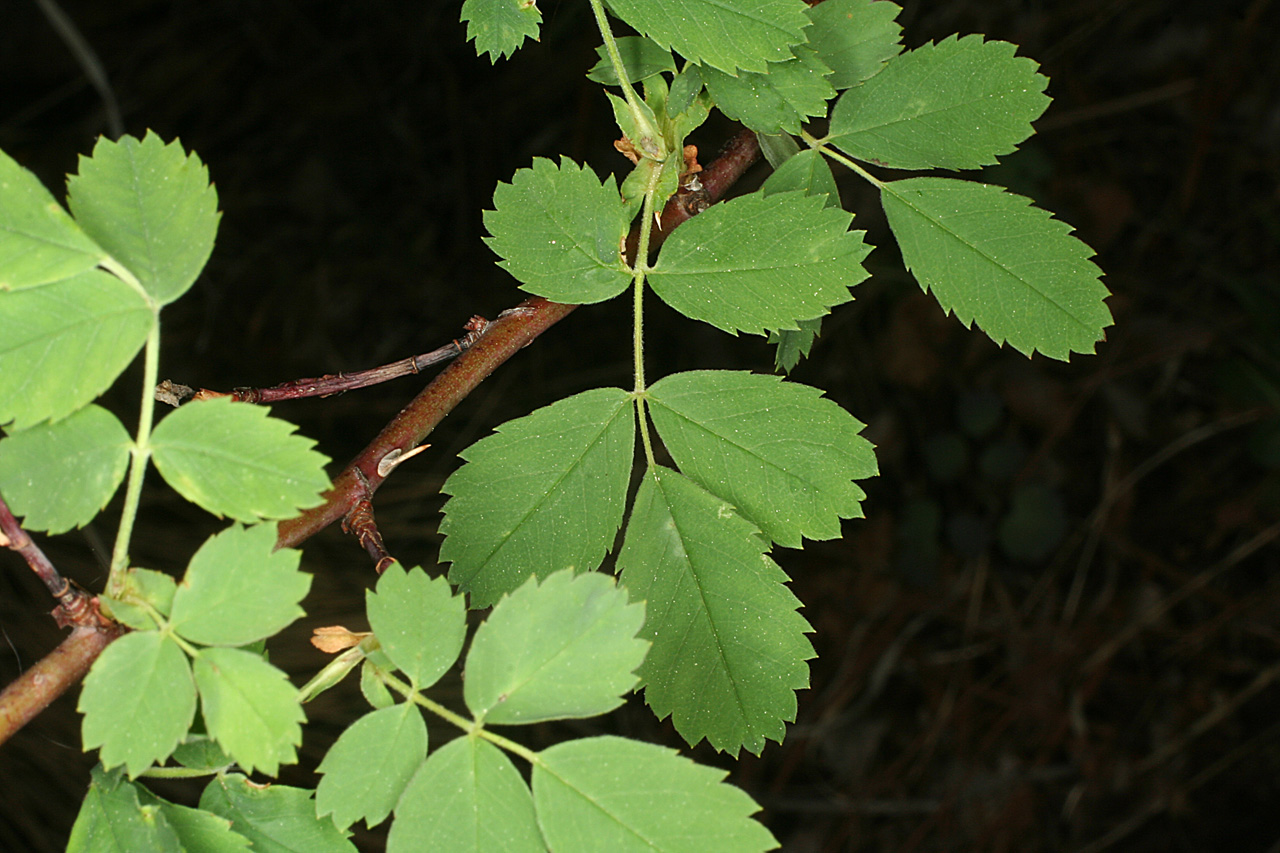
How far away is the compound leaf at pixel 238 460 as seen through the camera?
2.31ft

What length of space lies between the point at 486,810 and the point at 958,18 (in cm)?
247

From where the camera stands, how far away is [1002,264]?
3.21 feet

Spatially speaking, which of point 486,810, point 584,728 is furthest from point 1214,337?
point 486,810

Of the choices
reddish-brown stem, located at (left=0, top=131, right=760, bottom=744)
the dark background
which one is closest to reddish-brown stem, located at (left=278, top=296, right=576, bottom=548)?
reddish-brown stem, located at (left=0, top=131, right=760, bottom=744)

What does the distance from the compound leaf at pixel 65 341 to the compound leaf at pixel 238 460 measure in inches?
2.6

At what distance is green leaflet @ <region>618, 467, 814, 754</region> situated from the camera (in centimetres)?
89

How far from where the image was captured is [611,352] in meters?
2.45

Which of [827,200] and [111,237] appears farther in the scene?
[827,200]

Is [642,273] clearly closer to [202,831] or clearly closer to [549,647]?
[549,647]

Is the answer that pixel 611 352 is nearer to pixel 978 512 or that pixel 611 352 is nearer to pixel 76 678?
pixel 978 512

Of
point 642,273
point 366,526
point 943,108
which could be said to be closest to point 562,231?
point 642,273

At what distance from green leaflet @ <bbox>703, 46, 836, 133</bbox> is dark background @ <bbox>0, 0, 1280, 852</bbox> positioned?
4.84 feet

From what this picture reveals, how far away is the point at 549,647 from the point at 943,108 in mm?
679

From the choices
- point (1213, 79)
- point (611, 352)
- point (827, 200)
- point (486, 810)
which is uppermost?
point (827, 200)
